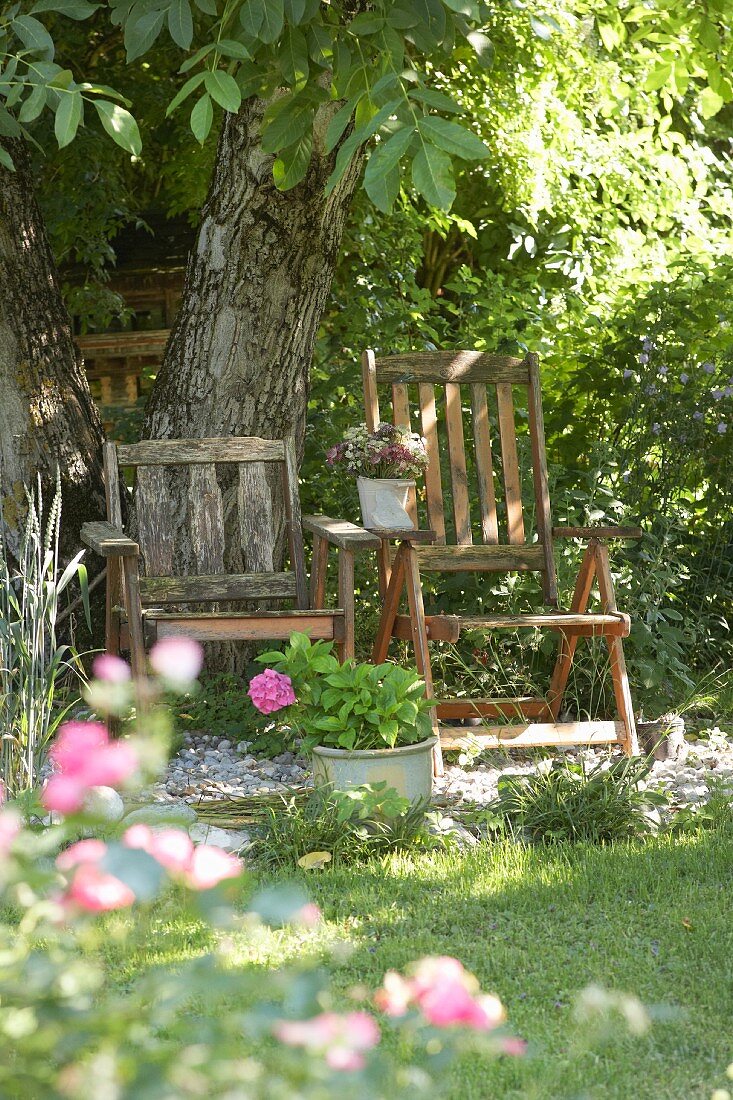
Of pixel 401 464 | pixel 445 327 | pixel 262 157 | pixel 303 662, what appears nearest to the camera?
pixel 303 662

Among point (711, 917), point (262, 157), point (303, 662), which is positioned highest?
point (262, 157)

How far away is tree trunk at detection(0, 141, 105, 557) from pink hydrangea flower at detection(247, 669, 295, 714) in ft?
5.44

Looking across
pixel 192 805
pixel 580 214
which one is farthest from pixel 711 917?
pixel 580 214

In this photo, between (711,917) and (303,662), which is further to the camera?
(303,662)

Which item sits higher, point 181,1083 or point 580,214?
point 580,214

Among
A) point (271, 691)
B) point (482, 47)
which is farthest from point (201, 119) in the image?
point (271, 691)

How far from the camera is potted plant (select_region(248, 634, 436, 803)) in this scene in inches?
114

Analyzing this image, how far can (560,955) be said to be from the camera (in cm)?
217

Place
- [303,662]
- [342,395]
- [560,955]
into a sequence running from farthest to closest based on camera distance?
[342,395] → [303,662] → [560,955]

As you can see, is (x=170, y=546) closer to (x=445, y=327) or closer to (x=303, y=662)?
(x=303, y=662)

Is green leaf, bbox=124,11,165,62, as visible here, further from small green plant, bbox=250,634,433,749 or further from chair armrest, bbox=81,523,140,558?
small green plant, bbox=250,634,433,749

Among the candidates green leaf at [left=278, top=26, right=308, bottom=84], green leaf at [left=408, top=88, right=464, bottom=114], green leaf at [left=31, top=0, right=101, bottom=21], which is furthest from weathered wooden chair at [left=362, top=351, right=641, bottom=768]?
green leaf at [left=31, top=0, right=101, bottom=21]

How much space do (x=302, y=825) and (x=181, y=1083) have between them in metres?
1.89

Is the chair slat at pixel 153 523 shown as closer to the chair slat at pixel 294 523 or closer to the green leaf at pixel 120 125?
the chair slat at pixel 294 523
